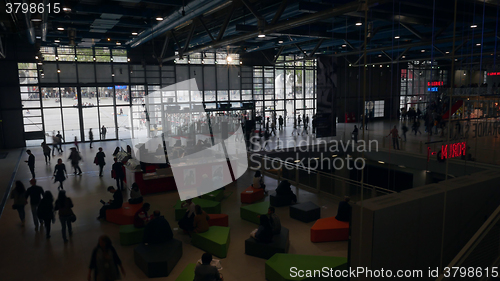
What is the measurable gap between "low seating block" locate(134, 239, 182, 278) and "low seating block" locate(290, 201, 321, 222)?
3338 mm

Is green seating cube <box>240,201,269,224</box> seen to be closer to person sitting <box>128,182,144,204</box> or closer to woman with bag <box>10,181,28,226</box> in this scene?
person sitting <box>128,182,144,204</box>

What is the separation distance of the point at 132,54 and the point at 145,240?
67.9 ft

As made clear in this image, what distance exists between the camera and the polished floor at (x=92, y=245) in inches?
248

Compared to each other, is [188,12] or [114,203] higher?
[188,12]

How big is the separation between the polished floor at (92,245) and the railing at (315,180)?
20.3 inches

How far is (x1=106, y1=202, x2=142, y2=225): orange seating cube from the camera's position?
852 centimetres

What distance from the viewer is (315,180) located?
1286 centimetres

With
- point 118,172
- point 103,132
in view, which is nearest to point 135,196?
point 118,172

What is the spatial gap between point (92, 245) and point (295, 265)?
15.2ft

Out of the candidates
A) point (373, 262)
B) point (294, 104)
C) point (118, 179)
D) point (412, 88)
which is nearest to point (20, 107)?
point (118, 179)

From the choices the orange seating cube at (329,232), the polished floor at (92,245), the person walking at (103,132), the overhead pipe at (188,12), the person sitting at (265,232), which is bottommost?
the polished floor at (92,245)

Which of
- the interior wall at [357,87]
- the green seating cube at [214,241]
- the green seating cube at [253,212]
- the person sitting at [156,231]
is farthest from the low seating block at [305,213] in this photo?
the interior wall at [357,87]

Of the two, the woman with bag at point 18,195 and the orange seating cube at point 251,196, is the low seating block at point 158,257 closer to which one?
the orange seating cube at point 251,196

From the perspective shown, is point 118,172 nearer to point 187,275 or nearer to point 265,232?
point 265,232
